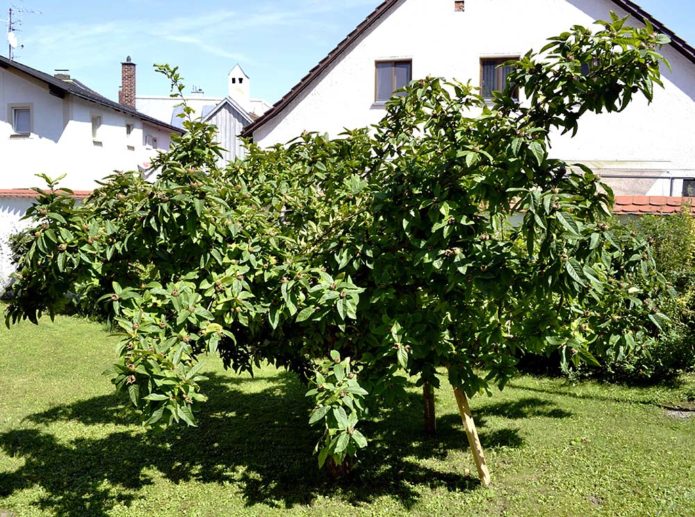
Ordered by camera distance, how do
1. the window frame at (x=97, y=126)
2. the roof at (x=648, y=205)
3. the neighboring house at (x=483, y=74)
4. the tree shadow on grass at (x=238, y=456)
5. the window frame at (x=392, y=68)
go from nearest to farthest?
the tree shadow on grass at (x=238, y=456) → the roof at (x=648, y=205) → the neighboring house at (x=483, y=74) → the window frame at (x=392, y=68) → the window frame at (x=97, y=126)

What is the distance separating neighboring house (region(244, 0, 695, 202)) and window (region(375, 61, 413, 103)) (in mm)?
24

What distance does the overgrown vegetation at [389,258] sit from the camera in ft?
11.9

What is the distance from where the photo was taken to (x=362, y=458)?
6227 millimetres

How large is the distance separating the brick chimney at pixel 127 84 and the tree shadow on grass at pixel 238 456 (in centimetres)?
2293

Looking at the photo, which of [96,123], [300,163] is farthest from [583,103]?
[96,123]

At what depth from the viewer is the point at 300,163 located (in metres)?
6.06

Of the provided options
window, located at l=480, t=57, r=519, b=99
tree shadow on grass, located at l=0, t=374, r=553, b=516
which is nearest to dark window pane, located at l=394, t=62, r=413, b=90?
window, located at l=480, t=57, r=519, b=99

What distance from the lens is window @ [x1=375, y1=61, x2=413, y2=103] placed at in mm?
15906

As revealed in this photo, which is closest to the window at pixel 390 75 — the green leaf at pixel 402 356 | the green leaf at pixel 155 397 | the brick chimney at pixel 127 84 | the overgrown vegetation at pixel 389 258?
the overgrown vegetation at pixel 389 258

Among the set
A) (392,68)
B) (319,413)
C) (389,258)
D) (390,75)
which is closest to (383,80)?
(390,75)

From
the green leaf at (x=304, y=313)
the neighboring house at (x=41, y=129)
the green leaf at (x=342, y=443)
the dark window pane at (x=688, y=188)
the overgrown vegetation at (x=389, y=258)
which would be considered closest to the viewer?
the overgrown vegetation at (x=389, y=258)

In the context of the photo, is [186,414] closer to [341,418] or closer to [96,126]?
[341,418]

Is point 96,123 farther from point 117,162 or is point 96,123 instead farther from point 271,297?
point 271,297

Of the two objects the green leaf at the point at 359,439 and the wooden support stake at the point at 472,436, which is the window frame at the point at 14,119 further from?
the green leaf at the point at 359,439
